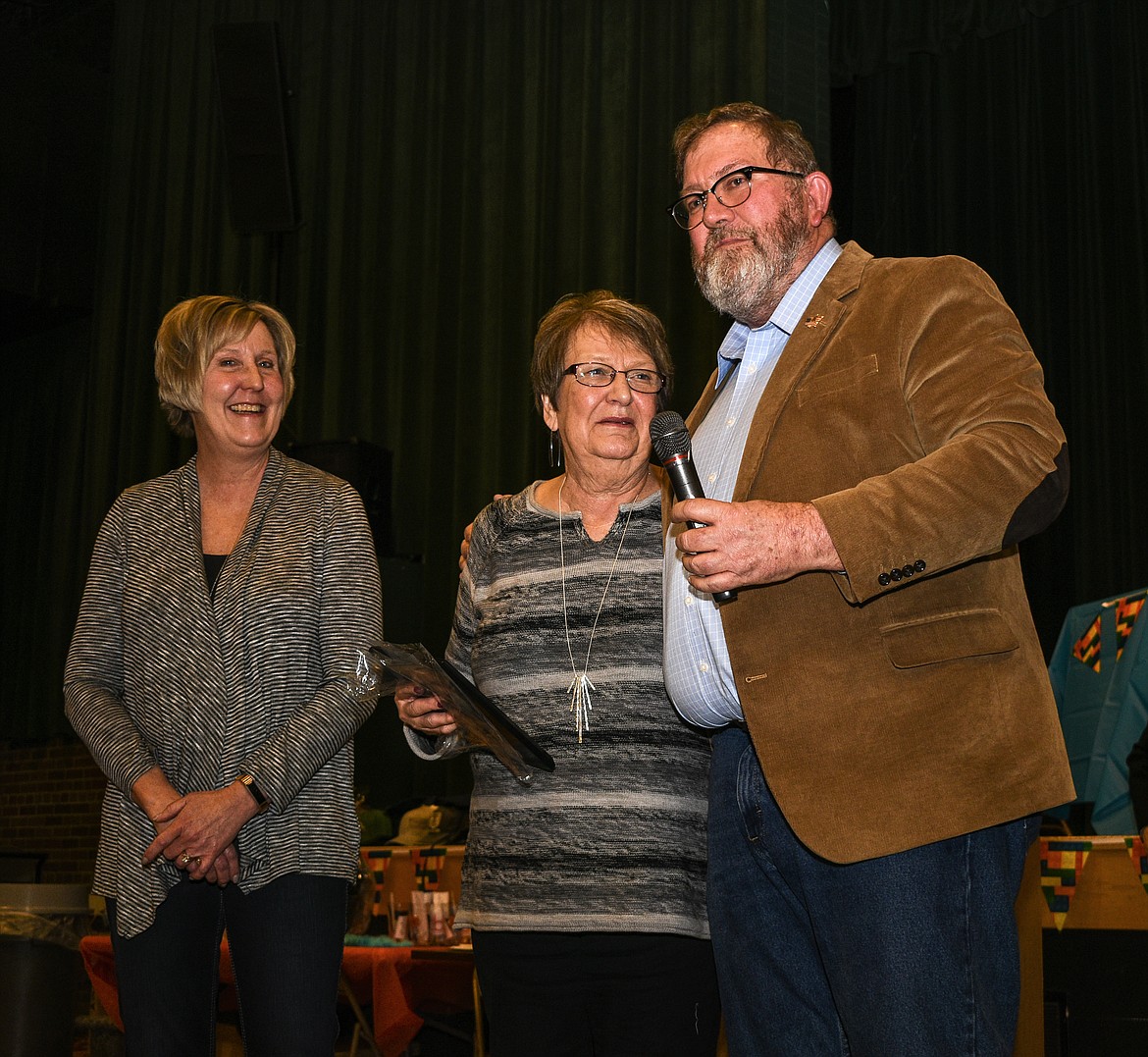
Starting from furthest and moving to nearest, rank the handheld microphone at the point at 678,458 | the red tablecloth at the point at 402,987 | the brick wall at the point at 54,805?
the brick wall at the point at 54,805
the red tablecloth at the point at 402,987
the handheld microphone at the point at 678,458

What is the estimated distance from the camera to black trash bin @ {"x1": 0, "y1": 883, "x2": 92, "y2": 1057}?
3.80 metres

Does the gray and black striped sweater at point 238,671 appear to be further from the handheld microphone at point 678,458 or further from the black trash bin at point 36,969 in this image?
the black trash bin at point 36,969

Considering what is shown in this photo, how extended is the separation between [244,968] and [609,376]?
1.15m

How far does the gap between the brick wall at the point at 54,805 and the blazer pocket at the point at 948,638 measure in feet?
24.1

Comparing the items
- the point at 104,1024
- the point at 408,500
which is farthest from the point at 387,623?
the point at 104,1024

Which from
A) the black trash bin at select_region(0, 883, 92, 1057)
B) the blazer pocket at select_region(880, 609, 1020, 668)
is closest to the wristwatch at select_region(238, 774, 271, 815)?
the blazer pocket at select_region(880, 609, 1020, 668)

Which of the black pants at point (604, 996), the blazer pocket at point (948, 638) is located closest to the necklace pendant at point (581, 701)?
the black pants at point (604, 996)

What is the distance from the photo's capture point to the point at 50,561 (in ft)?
28.1

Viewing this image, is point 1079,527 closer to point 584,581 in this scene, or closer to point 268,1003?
point 584,581

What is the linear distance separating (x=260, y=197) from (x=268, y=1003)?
5.90 metres

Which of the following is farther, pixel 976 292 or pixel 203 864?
pixel 203 864

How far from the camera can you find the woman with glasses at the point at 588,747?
195 cm

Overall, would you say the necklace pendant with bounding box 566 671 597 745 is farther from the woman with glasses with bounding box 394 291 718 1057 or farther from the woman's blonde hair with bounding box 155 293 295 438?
the woman's blonde hair with bounding box 155 293 295 438

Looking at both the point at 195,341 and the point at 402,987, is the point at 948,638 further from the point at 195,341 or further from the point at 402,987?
the point at 402,987
